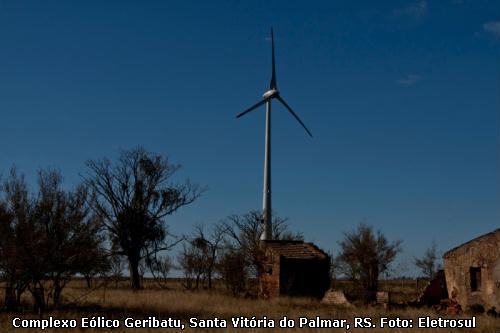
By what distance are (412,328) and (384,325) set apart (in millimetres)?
1030

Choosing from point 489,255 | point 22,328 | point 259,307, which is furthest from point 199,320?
point 489,255

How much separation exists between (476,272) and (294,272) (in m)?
8.47

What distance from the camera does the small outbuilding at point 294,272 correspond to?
98.9 ft

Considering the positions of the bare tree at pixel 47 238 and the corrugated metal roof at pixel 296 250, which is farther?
the corrugated metal roof at pixel 296 250

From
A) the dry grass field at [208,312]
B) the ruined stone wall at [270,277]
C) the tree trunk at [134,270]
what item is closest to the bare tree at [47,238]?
the dry grass field at [208,312]

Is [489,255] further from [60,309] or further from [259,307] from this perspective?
[60,309]

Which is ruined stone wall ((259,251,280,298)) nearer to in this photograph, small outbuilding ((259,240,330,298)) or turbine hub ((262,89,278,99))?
small outbuilding ((259,240,330,298))

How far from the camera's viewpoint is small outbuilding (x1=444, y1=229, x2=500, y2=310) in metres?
23.9

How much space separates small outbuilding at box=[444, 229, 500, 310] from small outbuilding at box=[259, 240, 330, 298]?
6164 millimetres

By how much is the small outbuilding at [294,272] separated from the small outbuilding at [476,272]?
6164 millimetres

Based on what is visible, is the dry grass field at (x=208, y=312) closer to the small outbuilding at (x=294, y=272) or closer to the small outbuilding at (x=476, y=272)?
the small outbuilding at (x=476, y=272)

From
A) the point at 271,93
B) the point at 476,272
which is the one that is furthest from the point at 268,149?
the point at 476,272

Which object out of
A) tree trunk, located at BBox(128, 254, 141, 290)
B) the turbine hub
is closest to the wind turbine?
the turbine hub

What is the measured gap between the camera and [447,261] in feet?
88.9
